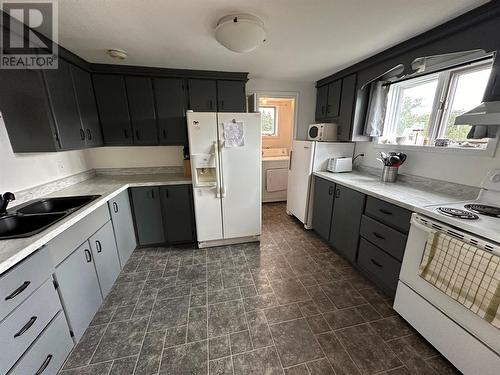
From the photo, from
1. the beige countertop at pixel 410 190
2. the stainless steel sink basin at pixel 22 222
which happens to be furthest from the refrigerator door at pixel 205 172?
the beige countertop at pixel 410 190

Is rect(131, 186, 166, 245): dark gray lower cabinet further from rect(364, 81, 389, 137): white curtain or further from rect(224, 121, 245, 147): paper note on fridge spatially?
rect(364, 81, 389, 137): white curtain

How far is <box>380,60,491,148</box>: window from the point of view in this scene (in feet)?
5.85

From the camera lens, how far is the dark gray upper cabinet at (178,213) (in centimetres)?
255

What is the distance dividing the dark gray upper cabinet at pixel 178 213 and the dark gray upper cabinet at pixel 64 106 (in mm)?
982

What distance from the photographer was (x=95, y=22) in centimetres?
148

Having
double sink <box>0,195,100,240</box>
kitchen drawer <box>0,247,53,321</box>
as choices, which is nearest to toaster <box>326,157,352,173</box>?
Answer: double sink <box>0,195,100,240</box>

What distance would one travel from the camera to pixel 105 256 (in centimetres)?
188

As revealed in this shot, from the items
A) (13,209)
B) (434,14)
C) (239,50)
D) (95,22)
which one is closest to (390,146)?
(434,14)

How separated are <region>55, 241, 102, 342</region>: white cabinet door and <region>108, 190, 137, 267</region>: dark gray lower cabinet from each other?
0.50 metres

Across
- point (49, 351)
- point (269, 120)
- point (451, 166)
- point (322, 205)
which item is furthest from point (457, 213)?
point (269, 120)

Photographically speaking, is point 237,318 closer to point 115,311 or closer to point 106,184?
point 115,311

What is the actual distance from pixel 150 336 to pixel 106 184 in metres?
1.69

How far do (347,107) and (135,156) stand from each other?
3077mm

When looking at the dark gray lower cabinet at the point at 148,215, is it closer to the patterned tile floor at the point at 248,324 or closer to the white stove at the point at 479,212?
the patterned tile floor at the point at 248,324
